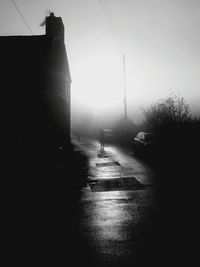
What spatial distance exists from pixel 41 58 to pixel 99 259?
70.4 ft

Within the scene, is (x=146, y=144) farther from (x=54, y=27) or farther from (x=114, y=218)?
(x=54, y=27)

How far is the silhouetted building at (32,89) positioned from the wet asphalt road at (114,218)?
25.4 feet

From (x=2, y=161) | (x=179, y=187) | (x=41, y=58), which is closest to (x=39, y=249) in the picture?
(x=179, y=187)

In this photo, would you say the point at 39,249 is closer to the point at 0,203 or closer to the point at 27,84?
the point at 0,203

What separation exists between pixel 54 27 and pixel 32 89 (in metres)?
9.58

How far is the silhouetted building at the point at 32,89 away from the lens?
59.9ft

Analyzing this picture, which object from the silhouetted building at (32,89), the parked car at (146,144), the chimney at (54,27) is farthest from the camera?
the chimney at (54,27)

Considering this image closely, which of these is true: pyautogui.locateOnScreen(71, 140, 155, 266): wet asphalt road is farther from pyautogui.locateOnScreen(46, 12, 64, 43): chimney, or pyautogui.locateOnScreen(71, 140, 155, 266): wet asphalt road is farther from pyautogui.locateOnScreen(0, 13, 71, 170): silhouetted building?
pyautogui.locateOnScreen(46, 12, 64, 43): chimney

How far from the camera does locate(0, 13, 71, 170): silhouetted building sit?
59.9ft

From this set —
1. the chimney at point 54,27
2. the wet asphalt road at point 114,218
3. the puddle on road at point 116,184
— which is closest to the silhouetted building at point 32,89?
the chimney at point 54,27

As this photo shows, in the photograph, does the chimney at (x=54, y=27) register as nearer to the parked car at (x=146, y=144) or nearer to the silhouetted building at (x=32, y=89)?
the silhouetted building at (x=32, y=89)

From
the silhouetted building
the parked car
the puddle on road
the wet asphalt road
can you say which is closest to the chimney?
the silhouetted building

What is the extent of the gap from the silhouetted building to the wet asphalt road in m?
7.74

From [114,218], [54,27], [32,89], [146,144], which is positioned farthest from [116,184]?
[54,27]
